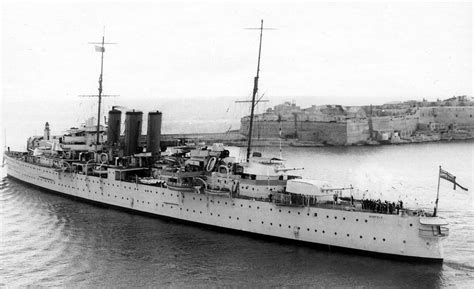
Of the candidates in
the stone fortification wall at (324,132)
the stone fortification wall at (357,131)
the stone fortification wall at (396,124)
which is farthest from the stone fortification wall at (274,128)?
the stone fortification wall at (396,124)

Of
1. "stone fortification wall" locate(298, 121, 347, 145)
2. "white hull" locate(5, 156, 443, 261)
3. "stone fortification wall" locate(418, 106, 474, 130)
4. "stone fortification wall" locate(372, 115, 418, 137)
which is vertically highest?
"stone fortification wall" locate(418, 106, 474, 130)

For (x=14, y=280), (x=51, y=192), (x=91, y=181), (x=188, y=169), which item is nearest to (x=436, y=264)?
(x=188, y=169)

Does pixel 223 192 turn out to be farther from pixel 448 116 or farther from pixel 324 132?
pixel 448 116

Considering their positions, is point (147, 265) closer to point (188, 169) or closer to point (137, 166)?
point (188, 169)

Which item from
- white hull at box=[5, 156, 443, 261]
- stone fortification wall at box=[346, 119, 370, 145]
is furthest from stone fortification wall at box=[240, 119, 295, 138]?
white hull at box=[5, 156, 443, 261]

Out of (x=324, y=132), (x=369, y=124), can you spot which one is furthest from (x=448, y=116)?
(x=324, y=132)

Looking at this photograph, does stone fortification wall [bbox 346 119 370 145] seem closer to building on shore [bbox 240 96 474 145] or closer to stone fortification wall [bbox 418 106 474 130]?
building on shore [bbox 240 96 474 145]

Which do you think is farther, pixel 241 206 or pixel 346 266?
pixel 241 206
